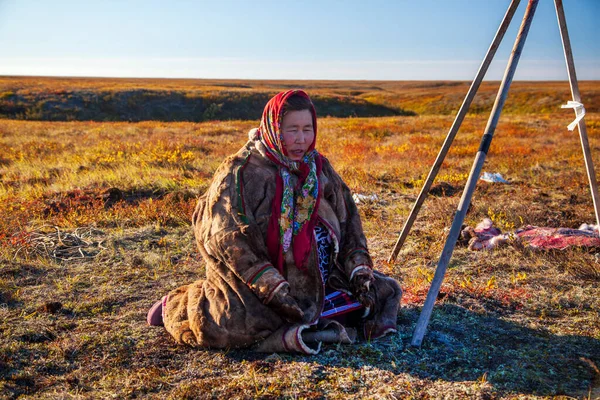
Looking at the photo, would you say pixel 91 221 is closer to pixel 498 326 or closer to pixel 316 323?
pixel 316 323

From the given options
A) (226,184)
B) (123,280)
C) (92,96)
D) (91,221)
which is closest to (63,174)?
(91,221)

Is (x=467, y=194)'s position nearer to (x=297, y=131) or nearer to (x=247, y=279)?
(x=297, y=131)

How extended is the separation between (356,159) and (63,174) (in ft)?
18.9

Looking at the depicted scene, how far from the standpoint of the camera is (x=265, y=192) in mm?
3178

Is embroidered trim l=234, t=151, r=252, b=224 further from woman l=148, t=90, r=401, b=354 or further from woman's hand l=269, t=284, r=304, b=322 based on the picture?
woman's hand l=269, t=284, r=304, b=322

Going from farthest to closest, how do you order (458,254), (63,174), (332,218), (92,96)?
(92,96) < (63,174) < (458,254) < (332,218)

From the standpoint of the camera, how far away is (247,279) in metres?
2.97

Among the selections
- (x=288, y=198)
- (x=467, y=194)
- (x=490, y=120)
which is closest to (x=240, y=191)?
(x=288, y=198)

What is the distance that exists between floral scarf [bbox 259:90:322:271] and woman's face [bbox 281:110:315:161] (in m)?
0.03

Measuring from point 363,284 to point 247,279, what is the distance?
2.69ft

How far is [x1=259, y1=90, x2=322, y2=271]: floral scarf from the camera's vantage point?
3.14m

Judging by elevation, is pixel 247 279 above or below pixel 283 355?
above

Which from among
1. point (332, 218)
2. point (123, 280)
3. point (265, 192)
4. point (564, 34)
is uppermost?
point (564, 34)

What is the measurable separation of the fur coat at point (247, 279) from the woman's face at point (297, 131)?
0.20 meters
